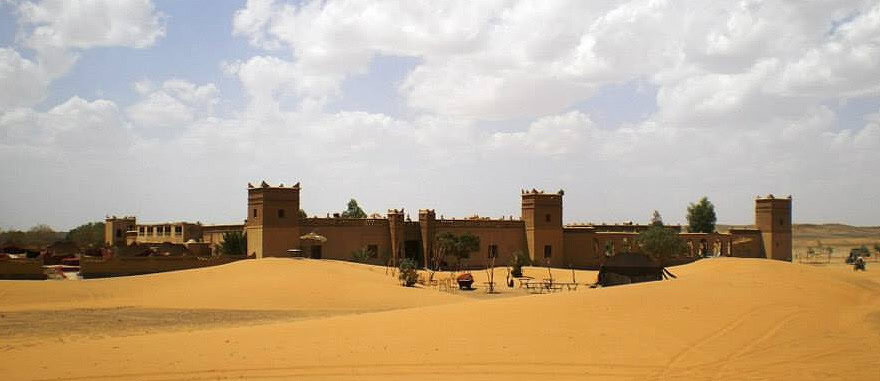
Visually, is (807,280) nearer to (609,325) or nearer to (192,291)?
(609,325)

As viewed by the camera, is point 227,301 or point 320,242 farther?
point 320,242

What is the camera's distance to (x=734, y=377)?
40.9 ft

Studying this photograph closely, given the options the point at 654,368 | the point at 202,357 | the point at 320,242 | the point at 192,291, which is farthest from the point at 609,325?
the point at 320,242

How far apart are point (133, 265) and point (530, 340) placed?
3178 cm

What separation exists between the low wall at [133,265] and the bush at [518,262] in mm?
17801

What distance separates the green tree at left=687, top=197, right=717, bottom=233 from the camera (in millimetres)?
86688

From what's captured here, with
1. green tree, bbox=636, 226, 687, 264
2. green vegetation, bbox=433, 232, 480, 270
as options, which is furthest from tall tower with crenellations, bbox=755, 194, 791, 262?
green vegetation, bbox=433, 232, 480, 270

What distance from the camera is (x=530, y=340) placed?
15312 mm

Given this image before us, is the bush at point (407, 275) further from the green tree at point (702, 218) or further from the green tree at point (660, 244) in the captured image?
the green tree at point (702, 218)

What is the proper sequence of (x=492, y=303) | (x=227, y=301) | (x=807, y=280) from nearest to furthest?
(x=492, y=303)
(x=807, y=280)
(x=227, y=301)

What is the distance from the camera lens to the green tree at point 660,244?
56.1m

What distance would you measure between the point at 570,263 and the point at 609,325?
4431cm

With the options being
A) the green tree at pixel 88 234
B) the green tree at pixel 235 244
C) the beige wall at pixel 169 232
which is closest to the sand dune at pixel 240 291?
the green tree at pixel 235 244

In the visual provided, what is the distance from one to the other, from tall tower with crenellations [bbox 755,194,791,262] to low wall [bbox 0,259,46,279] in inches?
2122
